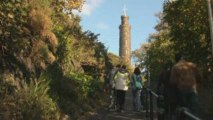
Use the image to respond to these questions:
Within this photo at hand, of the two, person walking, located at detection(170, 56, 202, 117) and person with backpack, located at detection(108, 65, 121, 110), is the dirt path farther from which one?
person walking, located at detection(170, 56, 202, 117)

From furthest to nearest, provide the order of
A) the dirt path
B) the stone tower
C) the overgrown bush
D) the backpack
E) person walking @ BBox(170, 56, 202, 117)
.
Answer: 1. the stone tower
2. the backpack
3. the dirt path
4. the overgrown bush
5. person walking @ BBox(170, 56, 202, 117)

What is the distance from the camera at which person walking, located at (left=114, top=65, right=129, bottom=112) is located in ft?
60.1

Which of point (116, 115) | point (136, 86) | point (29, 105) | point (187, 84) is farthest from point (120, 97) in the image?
point (187, 84)

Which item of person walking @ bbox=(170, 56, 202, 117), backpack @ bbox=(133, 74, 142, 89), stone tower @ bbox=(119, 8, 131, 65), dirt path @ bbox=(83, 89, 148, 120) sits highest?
stone tower @ bbox=(119, 8, 131, 65)

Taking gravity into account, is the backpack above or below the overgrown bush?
above

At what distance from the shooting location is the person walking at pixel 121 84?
18.3 meters

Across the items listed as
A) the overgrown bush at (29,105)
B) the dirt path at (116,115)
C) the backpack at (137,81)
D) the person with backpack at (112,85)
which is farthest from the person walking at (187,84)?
the person with backpack at (112,85)

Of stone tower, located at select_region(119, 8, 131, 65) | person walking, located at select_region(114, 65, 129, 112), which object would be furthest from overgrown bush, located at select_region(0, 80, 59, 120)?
stone tower, located at select_region(119, 8, 131, 65)

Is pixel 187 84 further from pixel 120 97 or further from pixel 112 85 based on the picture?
pixel 112 85

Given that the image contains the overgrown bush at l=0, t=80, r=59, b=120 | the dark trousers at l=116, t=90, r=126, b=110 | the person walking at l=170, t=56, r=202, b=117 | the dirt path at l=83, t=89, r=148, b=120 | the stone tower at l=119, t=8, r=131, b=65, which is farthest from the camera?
the stone tower at l=119, t=8, r=131, b=65

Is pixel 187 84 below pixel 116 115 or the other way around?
the other way around

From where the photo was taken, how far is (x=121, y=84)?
722 inches

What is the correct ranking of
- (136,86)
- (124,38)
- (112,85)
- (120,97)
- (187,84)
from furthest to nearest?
1. (124,38)
2. (112,85)
3. (120,97)
4. (136,86)
5. (187,84)

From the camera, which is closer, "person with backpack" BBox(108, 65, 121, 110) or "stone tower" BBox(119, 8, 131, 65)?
"person with backpack" BBox(108, 65, 121, 110)
